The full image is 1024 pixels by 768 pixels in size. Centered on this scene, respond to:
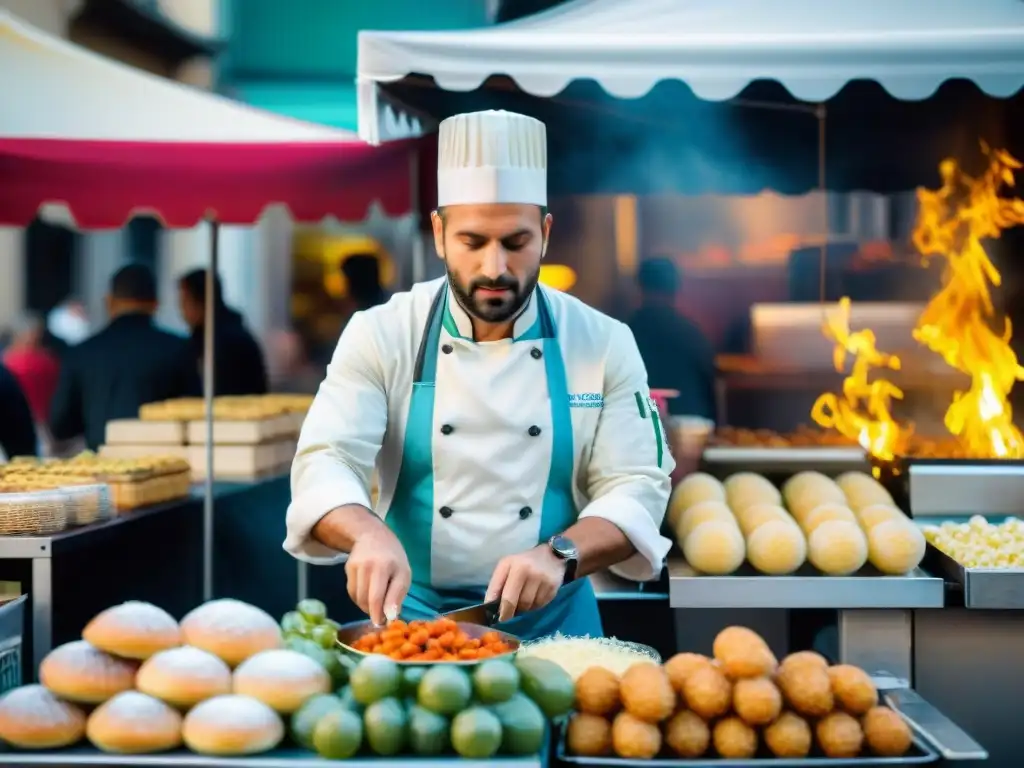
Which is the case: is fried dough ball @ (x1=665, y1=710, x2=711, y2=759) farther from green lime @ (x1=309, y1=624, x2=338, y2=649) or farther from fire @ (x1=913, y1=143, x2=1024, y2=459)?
fire @ (x1=913, y1=143, x2=1024, y2=459)

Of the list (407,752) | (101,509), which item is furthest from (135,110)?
(407,752)

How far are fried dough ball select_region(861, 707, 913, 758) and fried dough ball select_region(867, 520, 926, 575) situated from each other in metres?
1.47

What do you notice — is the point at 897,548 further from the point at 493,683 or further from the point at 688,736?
the point at 493,683

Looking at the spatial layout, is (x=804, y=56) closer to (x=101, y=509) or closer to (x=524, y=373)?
(x=524, y=373)

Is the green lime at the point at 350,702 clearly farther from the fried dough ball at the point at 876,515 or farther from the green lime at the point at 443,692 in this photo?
the fried dough ball at the point at 876,515

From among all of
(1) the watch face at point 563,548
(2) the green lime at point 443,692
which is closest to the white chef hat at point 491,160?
(1) the watch face at point 563,548

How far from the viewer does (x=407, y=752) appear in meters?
1.70

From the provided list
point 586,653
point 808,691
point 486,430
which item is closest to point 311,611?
point 486,430

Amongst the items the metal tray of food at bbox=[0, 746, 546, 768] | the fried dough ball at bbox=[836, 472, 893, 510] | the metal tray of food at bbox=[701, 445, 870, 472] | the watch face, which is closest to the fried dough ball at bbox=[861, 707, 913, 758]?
the metal tray of food at bbox=[0, 746, 546, 768]

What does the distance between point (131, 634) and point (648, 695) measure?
2.41ft

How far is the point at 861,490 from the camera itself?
3.73 metres

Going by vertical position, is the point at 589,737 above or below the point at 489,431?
below

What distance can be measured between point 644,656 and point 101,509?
7.22 feet

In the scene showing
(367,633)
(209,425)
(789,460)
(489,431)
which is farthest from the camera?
(209,425)
